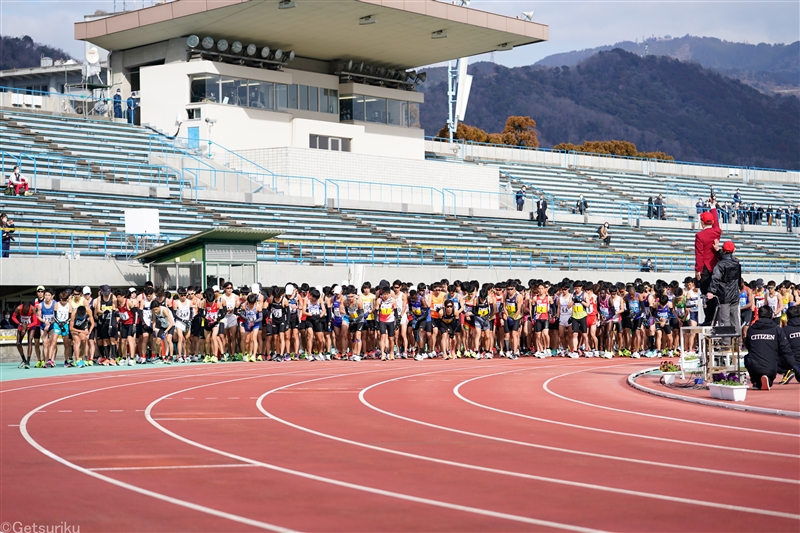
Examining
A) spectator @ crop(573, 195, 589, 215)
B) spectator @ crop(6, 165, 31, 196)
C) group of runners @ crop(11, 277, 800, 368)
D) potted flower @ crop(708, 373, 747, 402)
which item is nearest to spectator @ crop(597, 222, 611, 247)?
spectator @ crop(573, 195, 589, 215)

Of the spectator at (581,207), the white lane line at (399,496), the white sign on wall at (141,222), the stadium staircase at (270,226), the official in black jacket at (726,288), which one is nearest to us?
the white lane line at (399,496)

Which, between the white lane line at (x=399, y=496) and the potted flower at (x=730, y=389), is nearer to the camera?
the white lane line at (x=399, y=496)

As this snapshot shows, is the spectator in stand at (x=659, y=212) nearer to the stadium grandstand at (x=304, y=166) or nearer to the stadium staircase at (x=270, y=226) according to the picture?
the stadium grandstand at (x=304, y=166)

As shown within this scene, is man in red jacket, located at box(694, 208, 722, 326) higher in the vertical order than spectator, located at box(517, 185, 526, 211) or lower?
lower

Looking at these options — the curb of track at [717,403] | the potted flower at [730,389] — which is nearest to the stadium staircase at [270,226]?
the curb of track at [717,403]

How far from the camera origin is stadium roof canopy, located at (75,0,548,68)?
4222cm

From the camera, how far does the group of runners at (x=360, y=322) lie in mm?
23109

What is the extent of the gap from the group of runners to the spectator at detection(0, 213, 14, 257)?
3740mm

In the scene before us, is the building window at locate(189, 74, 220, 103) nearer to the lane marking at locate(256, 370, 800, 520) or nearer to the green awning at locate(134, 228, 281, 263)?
the green awning at locate(134, 228, 281, 263)

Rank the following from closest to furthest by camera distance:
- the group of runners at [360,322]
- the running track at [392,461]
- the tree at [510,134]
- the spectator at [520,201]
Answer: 1. the running track at [392,461]
2. the group of runners at [360,322]
3. the spectator at [520,201]
4. the tree at [510,134]

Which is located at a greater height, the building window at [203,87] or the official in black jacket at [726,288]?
the building window at [203,87]

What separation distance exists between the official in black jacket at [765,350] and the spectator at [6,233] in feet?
61.3

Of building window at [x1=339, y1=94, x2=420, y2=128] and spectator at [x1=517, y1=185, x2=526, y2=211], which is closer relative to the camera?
spectator at [x1=517, y1=185, x2=526, y2=211]

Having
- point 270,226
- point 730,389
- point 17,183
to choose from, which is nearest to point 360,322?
point 730,389
